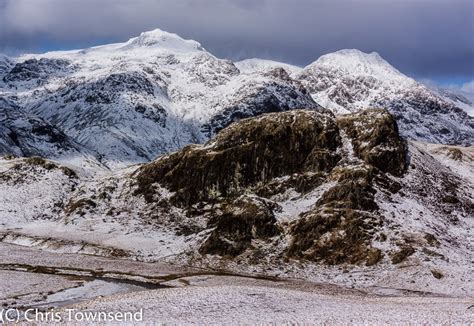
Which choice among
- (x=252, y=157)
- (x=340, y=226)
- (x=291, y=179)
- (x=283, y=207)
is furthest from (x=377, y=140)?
(x=340, y=226)

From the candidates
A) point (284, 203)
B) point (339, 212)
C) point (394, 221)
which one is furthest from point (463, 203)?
point (284, 203)

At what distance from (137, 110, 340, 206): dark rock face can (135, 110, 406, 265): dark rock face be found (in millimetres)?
182

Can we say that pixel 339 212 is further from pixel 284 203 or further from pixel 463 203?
pixel 463 203

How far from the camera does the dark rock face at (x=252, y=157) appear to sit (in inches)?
3548

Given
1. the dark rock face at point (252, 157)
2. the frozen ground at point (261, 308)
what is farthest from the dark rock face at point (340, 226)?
the frozen ground at point (261, 308)

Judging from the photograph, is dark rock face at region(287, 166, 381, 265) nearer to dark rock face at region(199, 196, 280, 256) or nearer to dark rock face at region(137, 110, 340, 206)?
dark rock face at region(199, 196, 280, 256)

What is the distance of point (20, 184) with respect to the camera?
10500 cm

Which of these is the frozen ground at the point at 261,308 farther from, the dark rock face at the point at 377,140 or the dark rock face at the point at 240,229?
the dark rock face at the point at 377,140

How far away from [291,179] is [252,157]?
912cm

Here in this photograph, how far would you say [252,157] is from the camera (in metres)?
92.4

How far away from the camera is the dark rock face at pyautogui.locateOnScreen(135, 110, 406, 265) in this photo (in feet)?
232

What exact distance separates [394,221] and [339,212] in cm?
783

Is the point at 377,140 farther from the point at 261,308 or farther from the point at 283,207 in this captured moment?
the point at 261,308

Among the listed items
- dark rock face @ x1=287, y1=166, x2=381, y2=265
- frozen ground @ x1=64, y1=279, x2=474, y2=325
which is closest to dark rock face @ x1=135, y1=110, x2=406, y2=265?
dark rock face @ x1=287, y1=166, x2=381, y2=265
